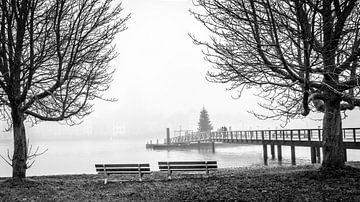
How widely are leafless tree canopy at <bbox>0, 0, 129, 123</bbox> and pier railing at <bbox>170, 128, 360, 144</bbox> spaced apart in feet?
50.9

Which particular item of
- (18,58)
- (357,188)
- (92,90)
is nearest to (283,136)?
(92,90)

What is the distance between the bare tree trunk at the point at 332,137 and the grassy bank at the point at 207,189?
44 cm

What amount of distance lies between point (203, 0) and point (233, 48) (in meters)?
1.90

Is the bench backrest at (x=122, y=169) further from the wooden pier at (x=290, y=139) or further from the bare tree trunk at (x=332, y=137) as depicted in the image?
the wooden pier at (x=290, y=139)

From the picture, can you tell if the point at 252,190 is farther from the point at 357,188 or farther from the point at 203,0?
the point at 203,0

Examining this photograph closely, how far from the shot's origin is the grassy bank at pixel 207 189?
A: 859 cm

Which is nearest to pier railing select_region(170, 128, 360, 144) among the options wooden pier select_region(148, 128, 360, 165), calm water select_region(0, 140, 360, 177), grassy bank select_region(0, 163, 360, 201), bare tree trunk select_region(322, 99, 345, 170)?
wooden pier select_region(148, 128, 360, 165)

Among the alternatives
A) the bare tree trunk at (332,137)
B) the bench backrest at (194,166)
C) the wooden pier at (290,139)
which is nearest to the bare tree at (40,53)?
the bench backrest at (194,166)

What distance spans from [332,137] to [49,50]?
358 inches

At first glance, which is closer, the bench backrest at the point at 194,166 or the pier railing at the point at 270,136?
the bench backrest at the point at 194,166

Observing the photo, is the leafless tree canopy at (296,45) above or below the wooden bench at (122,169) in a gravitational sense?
above

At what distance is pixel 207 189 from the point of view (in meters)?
9.55

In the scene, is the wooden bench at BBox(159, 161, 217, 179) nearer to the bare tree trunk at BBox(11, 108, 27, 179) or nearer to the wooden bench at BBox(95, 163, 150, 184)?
the wooden bench at BBox(95, 163, 150, 184)

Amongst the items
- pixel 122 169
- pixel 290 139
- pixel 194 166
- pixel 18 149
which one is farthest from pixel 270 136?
pixel 18 149
